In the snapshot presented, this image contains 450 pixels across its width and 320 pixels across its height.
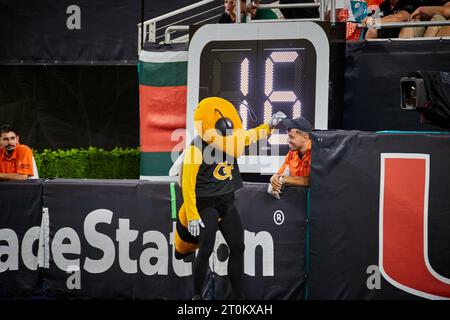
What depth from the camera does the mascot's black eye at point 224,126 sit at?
7.74 m

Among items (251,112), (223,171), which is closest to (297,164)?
(251,112)

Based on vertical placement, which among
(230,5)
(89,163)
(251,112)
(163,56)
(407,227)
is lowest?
(89,163)

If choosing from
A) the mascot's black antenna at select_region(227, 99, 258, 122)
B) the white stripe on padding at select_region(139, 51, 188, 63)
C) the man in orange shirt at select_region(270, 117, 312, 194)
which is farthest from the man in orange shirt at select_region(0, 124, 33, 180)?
the man in orange shirt at select_region(270, 117, 312, 194)

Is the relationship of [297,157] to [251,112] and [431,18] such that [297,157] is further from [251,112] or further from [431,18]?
[431,18]

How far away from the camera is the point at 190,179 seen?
7672 mm

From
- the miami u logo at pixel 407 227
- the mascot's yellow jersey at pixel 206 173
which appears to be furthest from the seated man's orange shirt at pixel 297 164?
the miami u logo at pixel 407 227

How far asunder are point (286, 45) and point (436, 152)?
189 cm

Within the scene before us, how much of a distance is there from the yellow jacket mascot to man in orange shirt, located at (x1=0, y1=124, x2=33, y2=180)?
2.43 m

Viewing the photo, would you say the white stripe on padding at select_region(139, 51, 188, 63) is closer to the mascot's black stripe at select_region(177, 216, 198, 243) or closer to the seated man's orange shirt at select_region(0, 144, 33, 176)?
the seated man's orange shirt at select_region(0, 144, 33, 176)

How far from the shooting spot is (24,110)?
15.2m

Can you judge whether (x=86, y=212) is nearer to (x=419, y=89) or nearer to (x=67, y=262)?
(x=67, y=262)

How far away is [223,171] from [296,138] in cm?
87

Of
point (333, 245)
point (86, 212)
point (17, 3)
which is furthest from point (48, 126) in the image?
point (333, 245)

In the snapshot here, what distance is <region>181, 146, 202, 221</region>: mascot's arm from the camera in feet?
24.9
